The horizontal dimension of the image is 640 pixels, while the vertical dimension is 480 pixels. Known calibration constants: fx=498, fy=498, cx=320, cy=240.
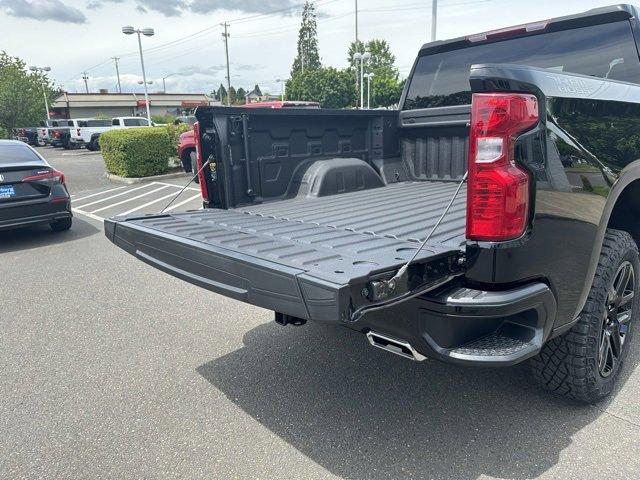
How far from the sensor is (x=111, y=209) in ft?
33.4

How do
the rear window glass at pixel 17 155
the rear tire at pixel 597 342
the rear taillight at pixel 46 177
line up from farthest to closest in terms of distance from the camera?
the rear window glass at pixel 17 155, the rear taillight at pixel 46 177, the rear tire at pixel 597 342

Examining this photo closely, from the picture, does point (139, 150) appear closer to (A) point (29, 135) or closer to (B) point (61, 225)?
(B) point (61, 225)

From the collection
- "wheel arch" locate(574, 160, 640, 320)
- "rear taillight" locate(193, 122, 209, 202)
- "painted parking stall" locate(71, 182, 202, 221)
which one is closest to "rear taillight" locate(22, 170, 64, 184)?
"painted parking stall" locate(71, 182, 202, 221)

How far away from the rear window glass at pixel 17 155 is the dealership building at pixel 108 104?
181 ft

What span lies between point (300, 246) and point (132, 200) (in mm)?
9739

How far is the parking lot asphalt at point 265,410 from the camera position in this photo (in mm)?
2455

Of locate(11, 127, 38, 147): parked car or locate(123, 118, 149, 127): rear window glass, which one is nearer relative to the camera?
locate(123, 118, 149, 127): rear window glass

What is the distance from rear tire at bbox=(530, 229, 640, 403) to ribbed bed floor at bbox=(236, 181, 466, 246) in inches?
30.5

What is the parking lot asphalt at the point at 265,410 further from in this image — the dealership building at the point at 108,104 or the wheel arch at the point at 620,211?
the dealership building at the point at 108,104

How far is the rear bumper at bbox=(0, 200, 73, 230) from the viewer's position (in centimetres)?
688

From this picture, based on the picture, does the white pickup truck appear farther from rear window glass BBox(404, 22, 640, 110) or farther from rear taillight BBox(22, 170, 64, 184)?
rear window glass BBox(404, 22, 640, 110)

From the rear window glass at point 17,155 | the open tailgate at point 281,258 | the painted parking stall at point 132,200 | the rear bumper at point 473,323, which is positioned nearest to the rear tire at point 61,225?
the rear window glass at point 17,155

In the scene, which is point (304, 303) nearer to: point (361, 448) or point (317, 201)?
point (361, 448)

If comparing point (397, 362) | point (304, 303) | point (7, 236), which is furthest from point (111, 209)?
point (304, 303)
